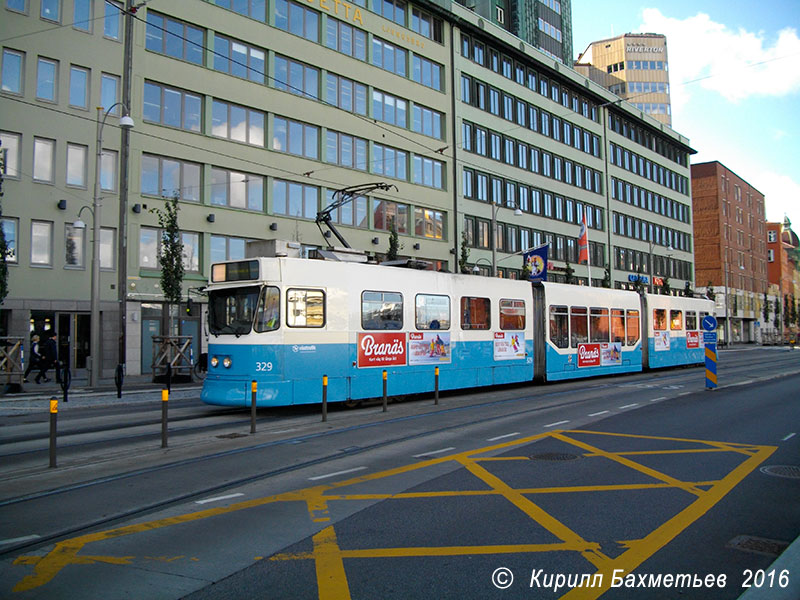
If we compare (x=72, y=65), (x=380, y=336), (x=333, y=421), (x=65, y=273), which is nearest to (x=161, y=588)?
(x=333, y=421)

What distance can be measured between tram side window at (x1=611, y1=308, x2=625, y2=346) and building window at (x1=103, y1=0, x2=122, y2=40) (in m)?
23.8

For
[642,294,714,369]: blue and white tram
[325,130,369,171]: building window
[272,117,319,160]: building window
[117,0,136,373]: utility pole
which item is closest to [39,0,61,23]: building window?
[117,0,136,373]: utility pole

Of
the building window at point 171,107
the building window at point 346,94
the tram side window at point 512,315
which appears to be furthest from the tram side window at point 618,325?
the building window at point 171,107

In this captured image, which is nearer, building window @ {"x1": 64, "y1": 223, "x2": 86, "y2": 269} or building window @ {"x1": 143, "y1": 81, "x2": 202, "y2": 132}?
building window @ {"x1": 64, "y1": 223, "x2": 86, "y2": 269}

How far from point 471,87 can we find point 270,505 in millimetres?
42354

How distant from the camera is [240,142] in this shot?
32.2 metres

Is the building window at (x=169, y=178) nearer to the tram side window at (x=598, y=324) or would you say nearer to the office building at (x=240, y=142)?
the office building at (x=240, y=142)

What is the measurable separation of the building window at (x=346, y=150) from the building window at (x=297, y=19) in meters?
5.16

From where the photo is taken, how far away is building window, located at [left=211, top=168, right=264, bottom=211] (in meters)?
31.6

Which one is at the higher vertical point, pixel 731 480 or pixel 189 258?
pixel 189 258

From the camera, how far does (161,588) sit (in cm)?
462

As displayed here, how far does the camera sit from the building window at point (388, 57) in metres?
38.7

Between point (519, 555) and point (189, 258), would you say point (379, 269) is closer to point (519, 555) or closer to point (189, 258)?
point (519, 555)

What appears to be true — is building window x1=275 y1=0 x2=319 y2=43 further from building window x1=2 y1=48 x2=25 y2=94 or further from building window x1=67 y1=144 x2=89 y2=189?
building window x1=2 y1=48 x2=25 y2=94
